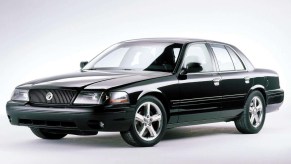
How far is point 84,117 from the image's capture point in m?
12.5

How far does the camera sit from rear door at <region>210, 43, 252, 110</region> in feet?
48.3

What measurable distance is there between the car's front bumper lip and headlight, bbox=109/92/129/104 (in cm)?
7

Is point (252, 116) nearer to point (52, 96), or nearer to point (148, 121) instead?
point (148, 121)

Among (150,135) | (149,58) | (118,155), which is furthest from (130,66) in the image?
(118,155)

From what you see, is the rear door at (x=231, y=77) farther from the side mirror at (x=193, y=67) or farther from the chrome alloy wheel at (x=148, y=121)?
the chrome alloy wheel at (x=148, y=121)

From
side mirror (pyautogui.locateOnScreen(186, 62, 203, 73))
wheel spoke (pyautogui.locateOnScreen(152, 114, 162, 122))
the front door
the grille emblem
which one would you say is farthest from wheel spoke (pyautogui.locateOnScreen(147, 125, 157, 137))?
the grille emblem

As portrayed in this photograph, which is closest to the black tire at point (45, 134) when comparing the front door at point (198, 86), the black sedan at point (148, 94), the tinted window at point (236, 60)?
the black sedan at point (148, 94)

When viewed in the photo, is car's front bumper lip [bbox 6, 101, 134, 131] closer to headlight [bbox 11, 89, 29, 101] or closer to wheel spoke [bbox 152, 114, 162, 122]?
headlight [bbox 11, 89, 29, 101]

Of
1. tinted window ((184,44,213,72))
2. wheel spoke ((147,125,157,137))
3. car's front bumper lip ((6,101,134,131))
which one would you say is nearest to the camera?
car's front bumper lip ((6,101,134,131))

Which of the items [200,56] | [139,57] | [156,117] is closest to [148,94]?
[156,117]

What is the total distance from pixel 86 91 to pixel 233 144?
99.6 inches

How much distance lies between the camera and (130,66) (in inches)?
556

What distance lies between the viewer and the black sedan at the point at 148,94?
41.4ft

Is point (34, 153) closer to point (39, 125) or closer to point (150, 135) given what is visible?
point (39, 125)
